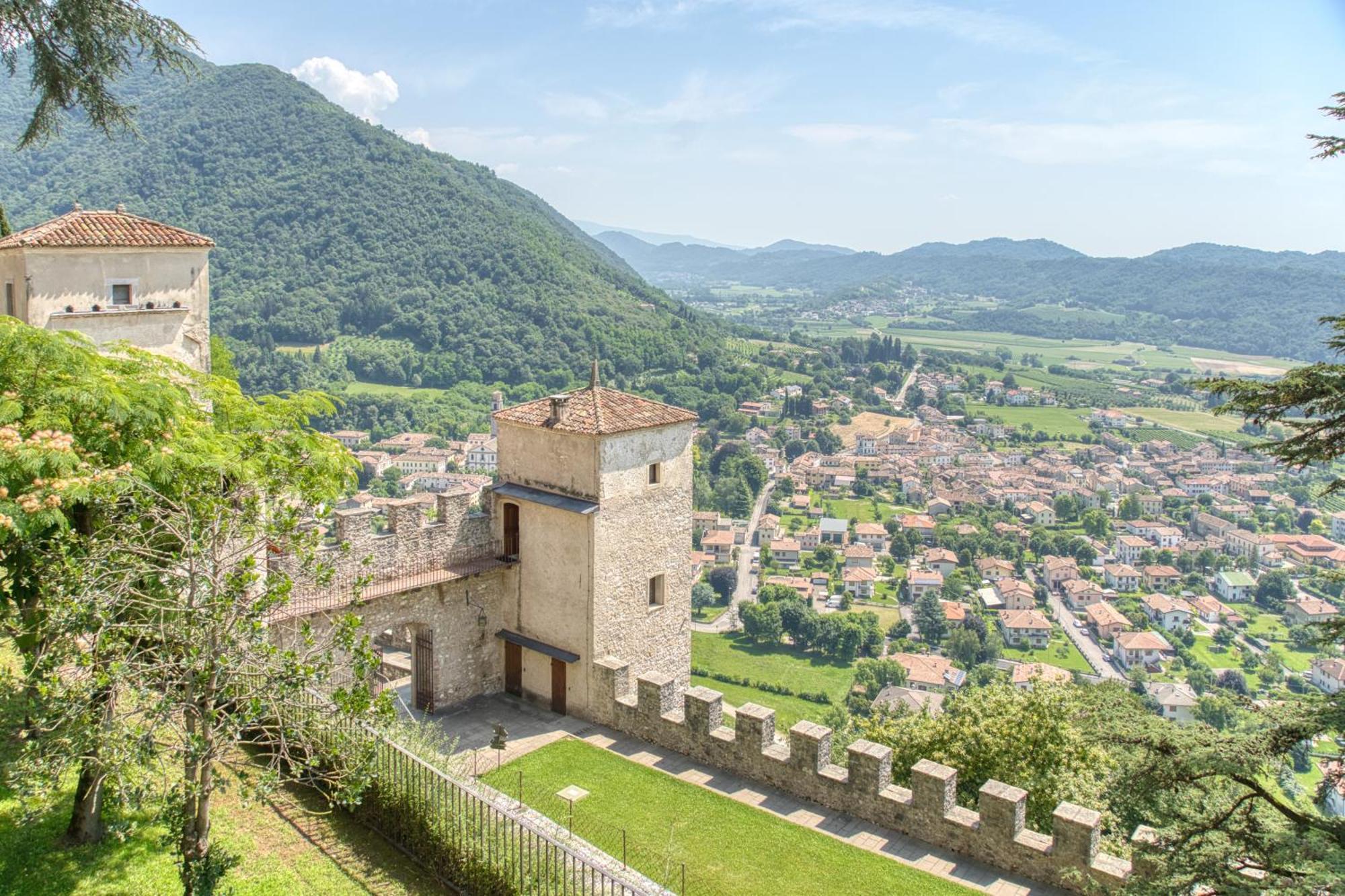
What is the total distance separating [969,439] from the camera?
16150 cm

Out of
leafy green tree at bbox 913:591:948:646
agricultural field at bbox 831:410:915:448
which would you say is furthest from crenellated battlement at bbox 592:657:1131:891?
agricultural field at bbox 831:410:915:448

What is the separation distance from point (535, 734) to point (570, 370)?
103 m

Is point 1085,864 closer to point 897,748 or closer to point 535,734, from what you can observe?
point 897,748

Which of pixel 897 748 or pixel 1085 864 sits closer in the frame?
pixel 1085 864

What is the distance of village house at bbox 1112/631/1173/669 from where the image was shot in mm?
79625

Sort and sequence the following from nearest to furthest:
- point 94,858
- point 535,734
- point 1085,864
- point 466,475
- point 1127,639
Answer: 1. point 94,858
2. point 1085,864
3. point 535,734
4. point 1127,639
5. point 466,475

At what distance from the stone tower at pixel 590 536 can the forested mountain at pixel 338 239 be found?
79739 millimetres

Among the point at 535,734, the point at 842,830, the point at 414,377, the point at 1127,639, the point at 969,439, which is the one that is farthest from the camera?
the point at 969,439

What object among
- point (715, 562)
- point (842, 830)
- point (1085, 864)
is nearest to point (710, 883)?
point (842, 830)

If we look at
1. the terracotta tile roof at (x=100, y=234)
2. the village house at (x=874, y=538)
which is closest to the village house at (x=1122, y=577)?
the village house at (x=874, y=538)

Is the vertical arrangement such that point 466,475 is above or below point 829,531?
above

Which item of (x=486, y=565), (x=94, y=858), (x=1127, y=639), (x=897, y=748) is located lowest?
(x=1127, y=639)

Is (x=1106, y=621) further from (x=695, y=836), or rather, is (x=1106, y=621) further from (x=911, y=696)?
(x=695, y=836)

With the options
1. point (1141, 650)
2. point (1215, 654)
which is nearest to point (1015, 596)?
point (1141, 650)
